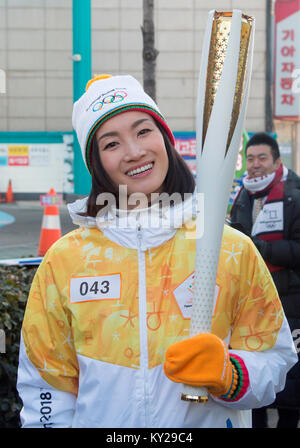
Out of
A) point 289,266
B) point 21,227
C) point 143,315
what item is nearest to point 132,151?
point 143,315

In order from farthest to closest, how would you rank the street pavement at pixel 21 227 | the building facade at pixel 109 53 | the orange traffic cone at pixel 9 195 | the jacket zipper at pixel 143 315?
the orange traffic cone at pixel 9 195, the building facade at pixel 109 53, the street pavement at pixel 21 227, the jacket zipper at pixel 143 315

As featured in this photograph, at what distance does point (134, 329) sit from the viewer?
1602 millimetres

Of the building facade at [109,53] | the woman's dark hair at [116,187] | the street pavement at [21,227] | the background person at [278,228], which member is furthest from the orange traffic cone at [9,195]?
the woman's dark hair at [116,187]

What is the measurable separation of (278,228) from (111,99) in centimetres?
210

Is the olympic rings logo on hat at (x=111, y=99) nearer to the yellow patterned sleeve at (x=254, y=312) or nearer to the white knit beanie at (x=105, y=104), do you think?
the white knit beanie at (x=105, y=104)

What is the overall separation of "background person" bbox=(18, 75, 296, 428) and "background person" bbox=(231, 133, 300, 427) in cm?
164

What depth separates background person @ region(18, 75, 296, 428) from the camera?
62.1 inches

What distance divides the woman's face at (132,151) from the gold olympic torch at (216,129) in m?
0.28

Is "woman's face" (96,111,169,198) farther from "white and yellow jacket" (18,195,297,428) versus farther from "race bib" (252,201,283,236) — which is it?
"race bib" (252,201,283,236)

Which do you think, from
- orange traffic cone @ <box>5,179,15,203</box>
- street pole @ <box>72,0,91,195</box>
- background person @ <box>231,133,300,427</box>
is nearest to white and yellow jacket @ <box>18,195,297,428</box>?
background person @ <box>231,133,300,427</box>

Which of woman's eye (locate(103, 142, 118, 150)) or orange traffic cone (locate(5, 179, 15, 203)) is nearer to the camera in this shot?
woman's eye (locate(103, 142, 118, 150))

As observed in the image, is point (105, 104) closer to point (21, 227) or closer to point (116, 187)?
point (116, 187)

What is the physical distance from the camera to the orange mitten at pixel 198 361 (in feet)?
4.53

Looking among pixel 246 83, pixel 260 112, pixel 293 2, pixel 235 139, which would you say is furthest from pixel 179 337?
pixel 260 112
